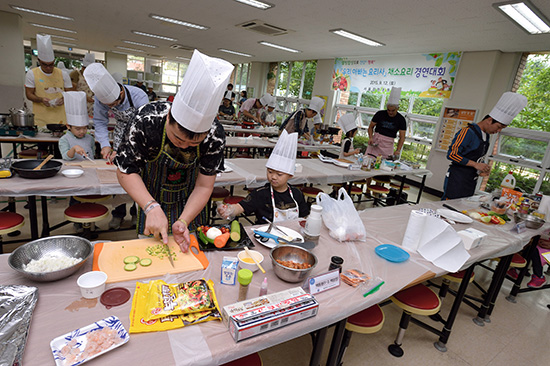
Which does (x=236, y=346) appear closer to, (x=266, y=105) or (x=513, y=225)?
(x=513, y=225)

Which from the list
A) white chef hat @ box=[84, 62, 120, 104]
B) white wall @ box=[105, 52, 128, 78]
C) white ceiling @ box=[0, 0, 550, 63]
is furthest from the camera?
white wall @ box=[105, 52, 128, 78]

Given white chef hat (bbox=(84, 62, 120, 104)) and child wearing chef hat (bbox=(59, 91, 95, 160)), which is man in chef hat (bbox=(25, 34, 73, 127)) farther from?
white chef hat (bbox=(84, 62, 120, 104))

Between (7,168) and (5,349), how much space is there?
7.22 ft

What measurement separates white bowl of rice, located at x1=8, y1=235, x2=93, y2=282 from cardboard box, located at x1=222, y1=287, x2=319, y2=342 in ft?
2.14

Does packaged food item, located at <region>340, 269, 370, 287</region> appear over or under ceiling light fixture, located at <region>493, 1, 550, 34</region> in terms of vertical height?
under

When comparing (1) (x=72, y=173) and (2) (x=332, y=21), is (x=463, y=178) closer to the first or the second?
(2) (x=332, y=21)

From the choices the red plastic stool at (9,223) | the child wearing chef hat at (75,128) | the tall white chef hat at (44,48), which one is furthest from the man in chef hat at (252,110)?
the red plastic stool at (9,223)

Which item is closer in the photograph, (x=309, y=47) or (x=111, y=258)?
(x=111, y=258)

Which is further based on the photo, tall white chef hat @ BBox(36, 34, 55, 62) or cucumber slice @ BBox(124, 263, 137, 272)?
tall white chef hat @ BBox(36, 34, 55, 62)

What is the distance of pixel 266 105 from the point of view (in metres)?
8.56

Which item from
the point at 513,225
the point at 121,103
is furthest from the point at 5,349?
the point at 513,225

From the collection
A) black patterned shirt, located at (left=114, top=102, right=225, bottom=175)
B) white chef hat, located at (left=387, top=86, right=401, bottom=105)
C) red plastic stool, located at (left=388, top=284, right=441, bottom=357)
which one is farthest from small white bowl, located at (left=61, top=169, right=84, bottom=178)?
white chef hat, located at (left=387, top=86, right=401, bottom=105)

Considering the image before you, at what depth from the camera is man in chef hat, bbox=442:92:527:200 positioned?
3102 mm

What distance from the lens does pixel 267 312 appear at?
3.32ft
